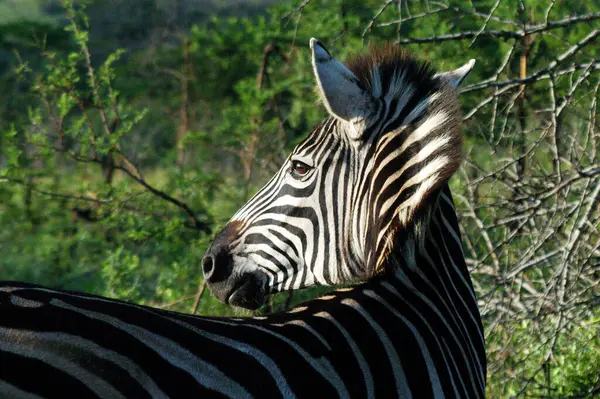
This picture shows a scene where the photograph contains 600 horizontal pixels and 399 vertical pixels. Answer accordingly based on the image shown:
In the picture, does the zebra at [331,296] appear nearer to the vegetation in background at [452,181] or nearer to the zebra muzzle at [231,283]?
the zebra muzzle at [231,283]

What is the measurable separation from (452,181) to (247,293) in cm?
326

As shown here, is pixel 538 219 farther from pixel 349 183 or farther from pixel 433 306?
pixel 433 306

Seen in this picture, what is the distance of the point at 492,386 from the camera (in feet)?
13.8

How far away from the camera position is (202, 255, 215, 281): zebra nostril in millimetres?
2873

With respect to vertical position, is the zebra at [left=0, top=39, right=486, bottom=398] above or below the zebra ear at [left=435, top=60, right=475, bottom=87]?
below

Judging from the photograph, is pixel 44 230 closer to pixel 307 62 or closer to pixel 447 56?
pixel 307 62

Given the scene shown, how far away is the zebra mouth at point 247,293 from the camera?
9.27 feet

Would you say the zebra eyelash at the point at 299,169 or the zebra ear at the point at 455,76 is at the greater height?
the zebra ear at the point at 455,76

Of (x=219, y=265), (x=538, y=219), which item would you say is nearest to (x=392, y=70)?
(x=219, y=265)

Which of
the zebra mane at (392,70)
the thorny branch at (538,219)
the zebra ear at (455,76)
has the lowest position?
the thorny branch at (538,219)

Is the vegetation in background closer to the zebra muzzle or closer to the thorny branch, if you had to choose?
the thorny branch

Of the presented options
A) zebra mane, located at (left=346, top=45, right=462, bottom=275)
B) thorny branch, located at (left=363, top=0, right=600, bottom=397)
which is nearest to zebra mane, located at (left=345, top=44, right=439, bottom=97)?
zebra mane, located at (left=346, top=45, right=462, bottom=275)

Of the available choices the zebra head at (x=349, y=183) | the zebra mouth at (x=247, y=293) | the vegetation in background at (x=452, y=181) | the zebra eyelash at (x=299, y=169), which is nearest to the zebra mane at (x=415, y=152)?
→ the zebra head at (x=349, y=183)

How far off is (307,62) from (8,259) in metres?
4.54
